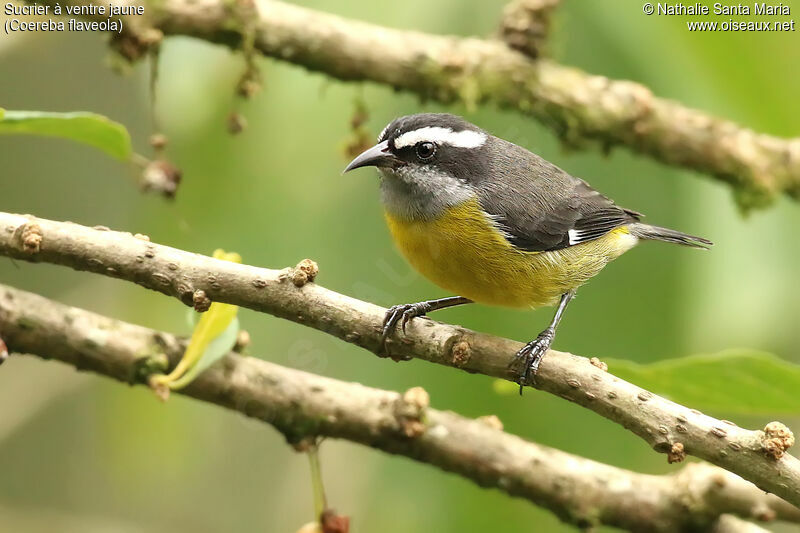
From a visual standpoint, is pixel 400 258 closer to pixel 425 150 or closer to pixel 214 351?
pixel 425 150

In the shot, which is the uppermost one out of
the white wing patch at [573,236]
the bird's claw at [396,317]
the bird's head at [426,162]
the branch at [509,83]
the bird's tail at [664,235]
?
the branch at [509,83]

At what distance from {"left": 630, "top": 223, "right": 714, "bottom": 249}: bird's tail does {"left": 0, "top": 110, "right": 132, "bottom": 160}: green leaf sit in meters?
2.50

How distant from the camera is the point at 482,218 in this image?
3.97m

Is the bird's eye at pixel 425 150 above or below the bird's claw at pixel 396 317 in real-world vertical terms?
above

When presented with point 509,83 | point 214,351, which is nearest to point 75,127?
point 214,351

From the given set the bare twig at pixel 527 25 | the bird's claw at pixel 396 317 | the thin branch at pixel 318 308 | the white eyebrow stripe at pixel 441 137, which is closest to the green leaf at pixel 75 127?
the thin branch at pixel 318 308

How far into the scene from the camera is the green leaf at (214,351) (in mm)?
3090

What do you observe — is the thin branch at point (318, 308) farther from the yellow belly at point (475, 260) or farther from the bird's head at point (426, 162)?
the bird's head at point (426, 162)

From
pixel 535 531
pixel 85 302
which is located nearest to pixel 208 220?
pixel 85 302

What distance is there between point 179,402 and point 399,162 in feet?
6.89

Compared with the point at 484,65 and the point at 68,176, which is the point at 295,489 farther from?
the point at 68,176

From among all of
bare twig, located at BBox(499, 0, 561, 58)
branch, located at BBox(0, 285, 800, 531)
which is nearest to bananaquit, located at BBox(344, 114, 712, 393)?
branch, located at BBox(0, 285, 800, 531)

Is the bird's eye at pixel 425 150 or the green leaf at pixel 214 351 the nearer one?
the green leaf at pixel 214 351

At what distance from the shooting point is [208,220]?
450 cm
